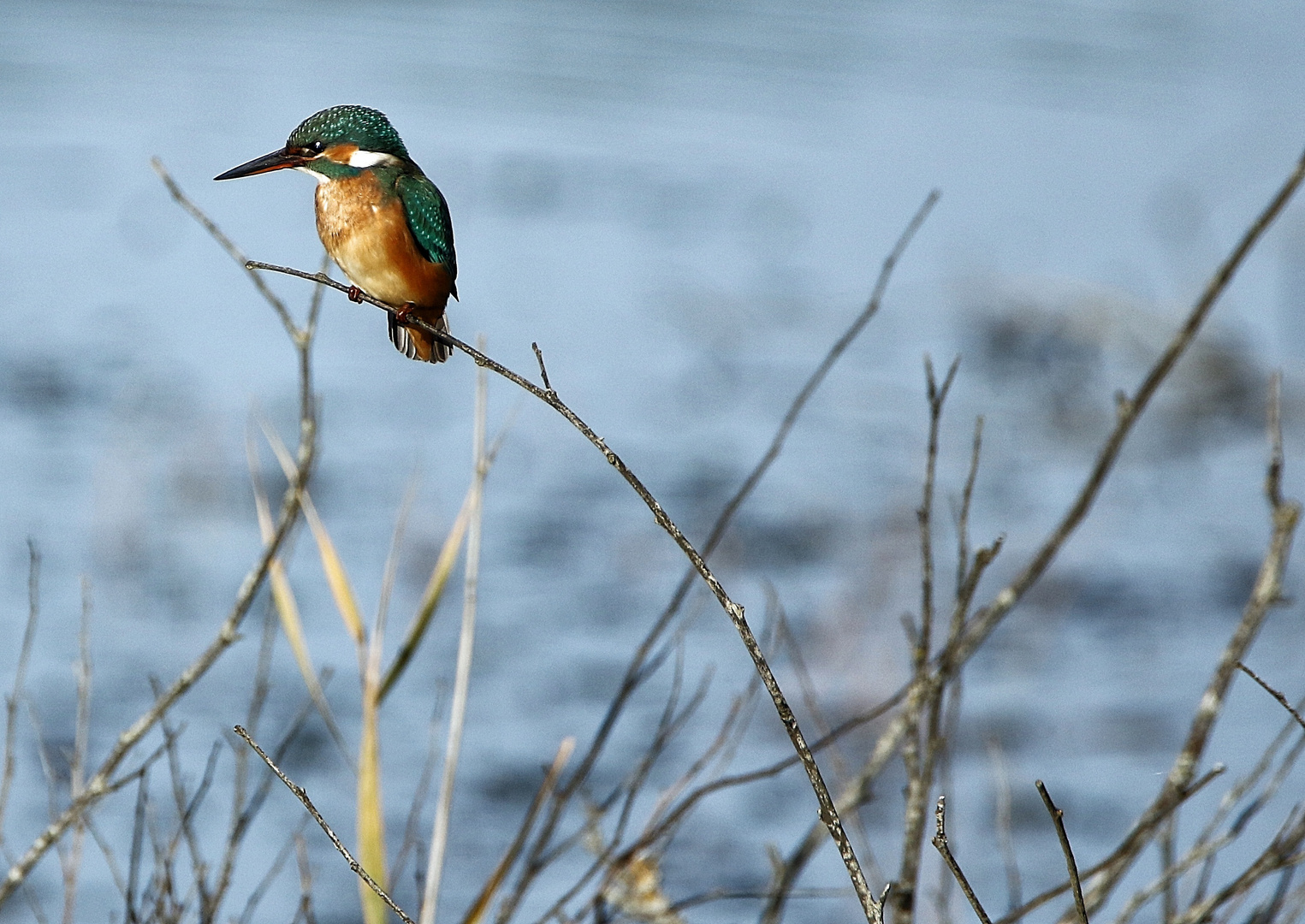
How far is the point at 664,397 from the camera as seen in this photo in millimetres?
7449

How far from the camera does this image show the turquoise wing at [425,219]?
1.29 meters

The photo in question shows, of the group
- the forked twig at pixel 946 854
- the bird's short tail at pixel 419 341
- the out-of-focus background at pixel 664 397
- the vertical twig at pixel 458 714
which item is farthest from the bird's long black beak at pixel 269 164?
the out-of-focus background at pixel 664 397

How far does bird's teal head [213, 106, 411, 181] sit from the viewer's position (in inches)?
49.7

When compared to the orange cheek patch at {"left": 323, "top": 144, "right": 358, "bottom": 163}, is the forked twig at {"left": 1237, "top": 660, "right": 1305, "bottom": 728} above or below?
below

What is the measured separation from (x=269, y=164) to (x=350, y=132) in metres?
0.07

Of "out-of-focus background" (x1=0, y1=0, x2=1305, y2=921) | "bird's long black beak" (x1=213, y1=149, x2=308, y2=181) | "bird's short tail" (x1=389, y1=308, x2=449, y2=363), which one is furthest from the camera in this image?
"out-of-focus background" (x1=0, y1=0, x2=1305, y2=921)

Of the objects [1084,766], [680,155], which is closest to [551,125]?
[680,155]

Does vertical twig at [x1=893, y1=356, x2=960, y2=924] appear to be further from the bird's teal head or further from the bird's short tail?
the bird's teal head

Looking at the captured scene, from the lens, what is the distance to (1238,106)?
10883mm

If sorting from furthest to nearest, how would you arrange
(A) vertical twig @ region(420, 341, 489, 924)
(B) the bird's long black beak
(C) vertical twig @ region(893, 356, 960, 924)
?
(A) vertical twig @ region(420, 341, 489, 924) < (C) vertical twig @ region(893, 356, 960, 924) < (B) the bird's long black beak

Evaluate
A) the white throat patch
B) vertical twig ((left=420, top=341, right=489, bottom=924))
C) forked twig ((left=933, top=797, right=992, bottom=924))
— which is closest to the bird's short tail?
the white throat patch

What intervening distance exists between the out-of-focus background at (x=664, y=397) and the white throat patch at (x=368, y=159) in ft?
6.21

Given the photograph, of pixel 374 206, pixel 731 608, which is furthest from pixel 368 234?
pixel 731 608

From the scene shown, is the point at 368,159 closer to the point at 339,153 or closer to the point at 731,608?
the point at 339,153
